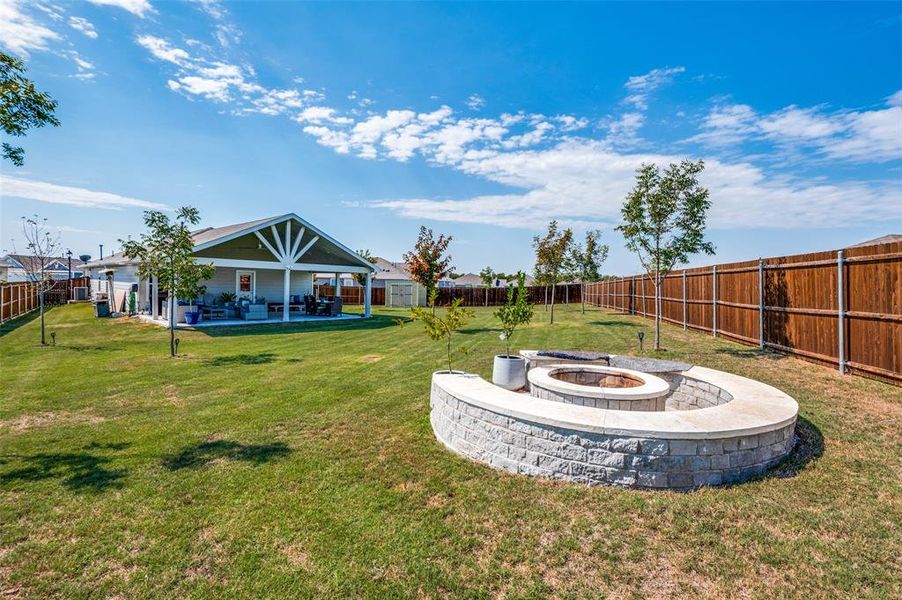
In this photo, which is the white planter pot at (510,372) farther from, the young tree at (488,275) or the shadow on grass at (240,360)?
the young tree at (488,275)

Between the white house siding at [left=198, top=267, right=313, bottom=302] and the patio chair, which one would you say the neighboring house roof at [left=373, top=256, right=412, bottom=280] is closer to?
the white house siding at [left=198, top=267, right=313, bottom=302]

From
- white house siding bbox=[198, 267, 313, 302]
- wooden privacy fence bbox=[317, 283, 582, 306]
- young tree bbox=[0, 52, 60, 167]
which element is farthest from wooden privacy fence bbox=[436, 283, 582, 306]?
young tree bbox=[0, 52, 60, 167]

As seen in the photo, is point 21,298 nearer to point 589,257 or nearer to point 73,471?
point 73,471

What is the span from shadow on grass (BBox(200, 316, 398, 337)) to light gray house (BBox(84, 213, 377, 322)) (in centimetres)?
122

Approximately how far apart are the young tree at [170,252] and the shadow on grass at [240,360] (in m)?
1.82

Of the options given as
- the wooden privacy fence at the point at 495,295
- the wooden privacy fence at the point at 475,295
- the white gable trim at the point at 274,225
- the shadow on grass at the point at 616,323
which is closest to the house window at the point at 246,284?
the white gable trim at the point at 274,225

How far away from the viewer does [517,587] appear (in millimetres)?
2703

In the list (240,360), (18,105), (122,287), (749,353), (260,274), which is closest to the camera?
(18,105)

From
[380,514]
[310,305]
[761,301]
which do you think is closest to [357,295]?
[310,305]

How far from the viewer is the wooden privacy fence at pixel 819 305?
6.47 metres

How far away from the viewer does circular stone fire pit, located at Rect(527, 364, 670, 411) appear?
4844mm

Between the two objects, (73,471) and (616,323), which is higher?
(616,323)

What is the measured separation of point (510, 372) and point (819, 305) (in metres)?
6.22

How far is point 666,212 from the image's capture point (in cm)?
1106
